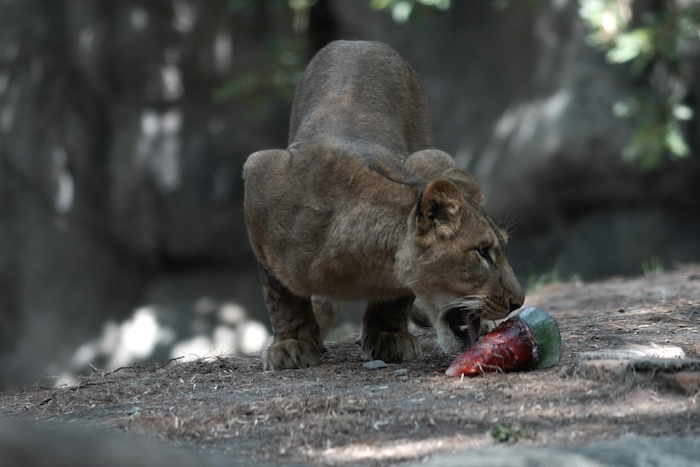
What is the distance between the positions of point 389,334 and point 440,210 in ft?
3.00

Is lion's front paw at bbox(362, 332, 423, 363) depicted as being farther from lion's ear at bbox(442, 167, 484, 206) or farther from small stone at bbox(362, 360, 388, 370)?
lion's ear at bbox(442, 167, 484, 206)

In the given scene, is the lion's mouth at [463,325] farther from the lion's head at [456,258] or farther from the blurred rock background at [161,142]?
the blurred rock background at [161,142]

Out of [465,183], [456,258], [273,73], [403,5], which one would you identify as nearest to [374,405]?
[456,258]

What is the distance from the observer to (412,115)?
547 cm

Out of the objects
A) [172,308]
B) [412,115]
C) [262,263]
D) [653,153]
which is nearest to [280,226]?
[262,263]

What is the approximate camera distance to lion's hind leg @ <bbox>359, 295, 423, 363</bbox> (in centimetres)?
423

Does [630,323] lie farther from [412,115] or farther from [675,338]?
[412,115]

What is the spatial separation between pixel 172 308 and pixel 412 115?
6468mm

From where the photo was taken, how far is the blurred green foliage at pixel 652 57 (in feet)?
24.9

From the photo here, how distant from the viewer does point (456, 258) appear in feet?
12.1

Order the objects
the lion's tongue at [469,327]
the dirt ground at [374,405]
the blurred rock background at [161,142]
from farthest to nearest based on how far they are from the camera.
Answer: the blurred rock background at [161,142] → the lion's tongue at [469,327] → the dirt ground at [374,405]

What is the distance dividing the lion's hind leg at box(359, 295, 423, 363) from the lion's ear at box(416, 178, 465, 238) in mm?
815

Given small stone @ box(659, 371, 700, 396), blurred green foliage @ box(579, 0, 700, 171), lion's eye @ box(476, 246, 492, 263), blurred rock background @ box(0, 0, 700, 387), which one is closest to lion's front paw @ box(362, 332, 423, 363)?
lion's eye @ box(476, 246, 492, 263)

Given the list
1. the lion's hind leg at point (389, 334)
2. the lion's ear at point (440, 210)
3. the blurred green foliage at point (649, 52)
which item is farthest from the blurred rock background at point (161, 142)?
the lion's ear at point (440, 210)
